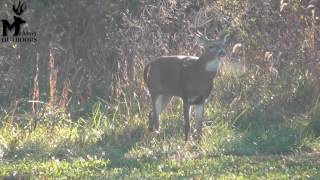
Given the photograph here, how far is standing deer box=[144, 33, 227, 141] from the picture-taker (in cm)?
1246

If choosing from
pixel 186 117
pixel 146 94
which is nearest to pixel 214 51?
pixel 186 117

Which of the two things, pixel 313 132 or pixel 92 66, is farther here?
pixel 92 66

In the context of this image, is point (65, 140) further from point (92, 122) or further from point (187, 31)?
point (187, 31)

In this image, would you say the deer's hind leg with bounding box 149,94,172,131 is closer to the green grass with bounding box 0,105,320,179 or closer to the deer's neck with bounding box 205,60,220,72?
the green grass with bounding box 0,105,320,179

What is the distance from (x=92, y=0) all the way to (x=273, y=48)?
3920 mm

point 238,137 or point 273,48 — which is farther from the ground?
point 273,48

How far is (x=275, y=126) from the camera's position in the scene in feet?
42.8

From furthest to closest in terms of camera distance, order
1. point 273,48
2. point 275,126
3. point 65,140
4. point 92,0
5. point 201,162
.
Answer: point 92,0
point 273,48
point 275,126
point 65,140
point 201,162

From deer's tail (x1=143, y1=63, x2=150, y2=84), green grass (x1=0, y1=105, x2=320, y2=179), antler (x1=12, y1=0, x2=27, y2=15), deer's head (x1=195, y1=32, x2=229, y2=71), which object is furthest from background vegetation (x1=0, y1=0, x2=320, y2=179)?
deer's head (x1=195, y1=32, x2=229, y2=71)

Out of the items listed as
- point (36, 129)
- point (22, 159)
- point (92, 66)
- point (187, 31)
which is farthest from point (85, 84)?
point (22, 159)

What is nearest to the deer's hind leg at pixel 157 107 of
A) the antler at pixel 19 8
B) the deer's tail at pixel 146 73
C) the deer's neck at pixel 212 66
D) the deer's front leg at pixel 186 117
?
the deer's tail at pixel 146 73

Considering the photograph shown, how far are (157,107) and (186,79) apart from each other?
70cm

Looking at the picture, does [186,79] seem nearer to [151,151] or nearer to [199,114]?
[199,114]

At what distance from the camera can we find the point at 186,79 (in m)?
12.6
